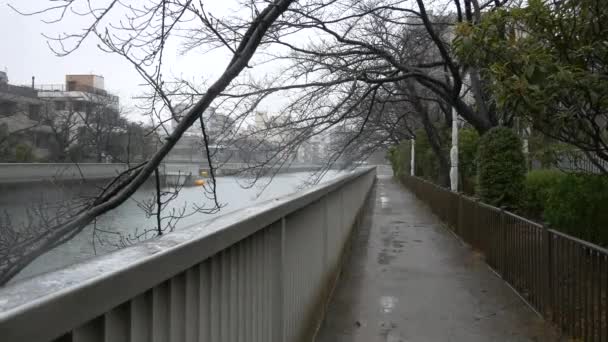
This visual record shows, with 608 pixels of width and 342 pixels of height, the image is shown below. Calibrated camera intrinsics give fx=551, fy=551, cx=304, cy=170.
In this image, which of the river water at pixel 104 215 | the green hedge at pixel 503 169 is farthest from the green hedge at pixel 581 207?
the river water at pixel 104 215

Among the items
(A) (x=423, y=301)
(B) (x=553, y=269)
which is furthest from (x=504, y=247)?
(B) (x=553, y=269)

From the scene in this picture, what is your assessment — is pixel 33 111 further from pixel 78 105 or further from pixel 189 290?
pixel 189 290

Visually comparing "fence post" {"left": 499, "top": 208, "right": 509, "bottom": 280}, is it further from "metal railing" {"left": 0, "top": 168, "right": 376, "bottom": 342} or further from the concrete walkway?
"metal railing" {"left": 0, "top": 168, "right": 376, "bottom": 342}

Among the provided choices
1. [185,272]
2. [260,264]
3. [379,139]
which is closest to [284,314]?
[260,264]

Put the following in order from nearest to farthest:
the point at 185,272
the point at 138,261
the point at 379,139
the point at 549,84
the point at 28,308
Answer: the point at 28,308, the point at 138,261, the point at 185,272, the point at 549,84, the point at 379,139

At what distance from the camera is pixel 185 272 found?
2209 millimetres

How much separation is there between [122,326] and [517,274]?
695 cm

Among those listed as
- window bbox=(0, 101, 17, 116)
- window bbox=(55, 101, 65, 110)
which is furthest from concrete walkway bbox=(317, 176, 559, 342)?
window bbox=(0, 101, 17, 116)

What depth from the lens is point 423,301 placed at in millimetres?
7309

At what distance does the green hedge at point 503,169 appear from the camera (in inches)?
462

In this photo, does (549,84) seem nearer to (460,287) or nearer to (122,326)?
(460,287)

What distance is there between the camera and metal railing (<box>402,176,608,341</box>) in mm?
4961

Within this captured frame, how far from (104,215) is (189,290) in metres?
3.42

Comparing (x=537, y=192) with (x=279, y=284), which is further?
(x=537, y=192)
